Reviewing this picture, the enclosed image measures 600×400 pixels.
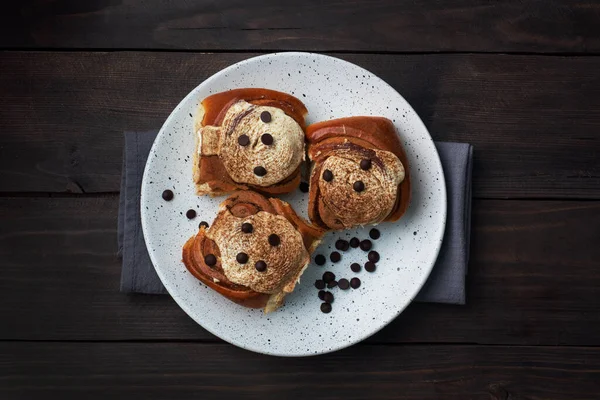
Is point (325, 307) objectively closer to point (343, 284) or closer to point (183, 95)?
point (343, 284)

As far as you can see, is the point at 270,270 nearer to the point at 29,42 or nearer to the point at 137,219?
the point at 137,219

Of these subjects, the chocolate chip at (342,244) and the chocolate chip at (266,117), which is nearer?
the chocolate chip at (266,117)

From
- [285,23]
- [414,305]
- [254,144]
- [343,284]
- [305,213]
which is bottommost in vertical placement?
[414,305]

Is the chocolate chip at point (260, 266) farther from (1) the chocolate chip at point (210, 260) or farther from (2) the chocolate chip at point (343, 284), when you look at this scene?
(2) the chocolate chip at point (343, 284)

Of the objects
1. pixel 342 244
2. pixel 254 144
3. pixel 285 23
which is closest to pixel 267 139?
pixel 254 144

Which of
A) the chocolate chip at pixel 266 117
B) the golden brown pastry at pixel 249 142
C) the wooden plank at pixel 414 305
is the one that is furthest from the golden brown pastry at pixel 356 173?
the wooden plank at pixel 414 305

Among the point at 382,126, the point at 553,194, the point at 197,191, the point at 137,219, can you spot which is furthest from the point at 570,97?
the point at 137,219
